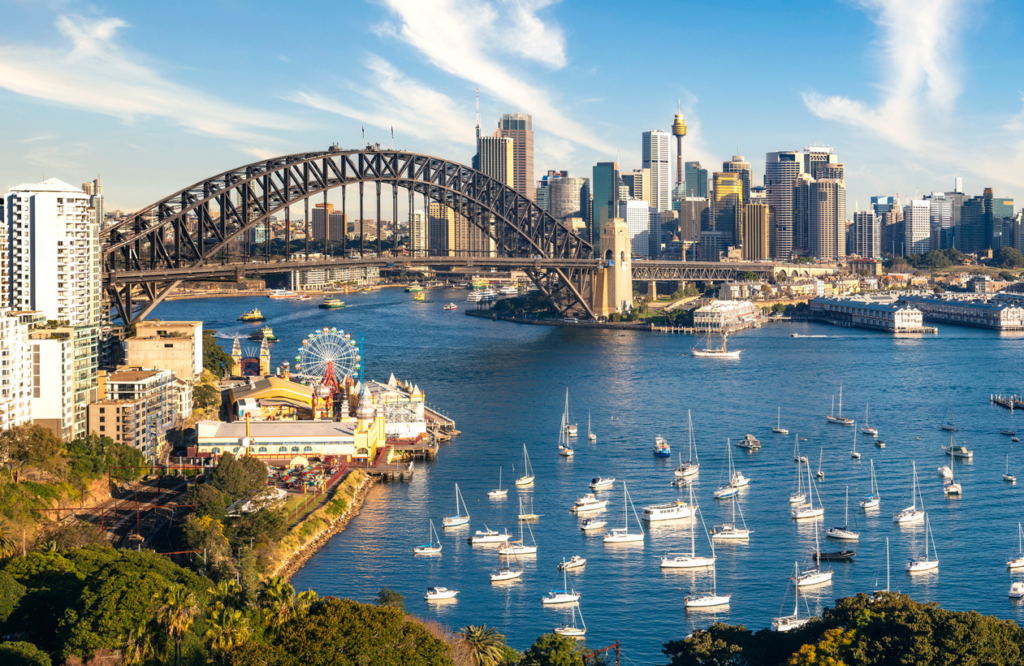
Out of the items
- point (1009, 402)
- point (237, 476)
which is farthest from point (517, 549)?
point (1009, 402)

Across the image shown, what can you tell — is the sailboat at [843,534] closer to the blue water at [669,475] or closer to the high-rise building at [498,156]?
the blue water at [669,475]

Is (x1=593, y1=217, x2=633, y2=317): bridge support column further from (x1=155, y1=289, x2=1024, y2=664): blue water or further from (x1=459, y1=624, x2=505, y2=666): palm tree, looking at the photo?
(x1=459, y1=624, x2=505, y2=666): palm tree

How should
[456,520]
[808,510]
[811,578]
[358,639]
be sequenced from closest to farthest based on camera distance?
1. [358,639]
2. [811,578]
3. [456,520]
4. [808,510]

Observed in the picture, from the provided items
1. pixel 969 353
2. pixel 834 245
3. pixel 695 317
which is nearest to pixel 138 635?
pixel 969 353

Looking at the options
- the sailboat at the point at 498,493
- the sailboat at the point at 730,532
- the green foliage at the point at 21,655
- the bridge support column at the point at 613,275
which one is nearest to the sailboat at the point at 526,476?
the sailboat at the point at 498,493

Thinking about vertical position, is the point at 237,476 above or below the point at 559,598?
above

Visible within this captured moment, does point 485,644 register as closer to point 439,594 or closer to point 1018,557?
point 439,594

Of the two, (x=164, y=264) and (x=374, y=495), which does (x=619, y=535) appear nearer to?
(x=374, y=495)
